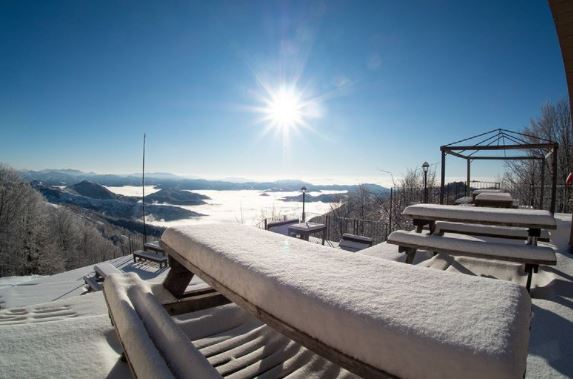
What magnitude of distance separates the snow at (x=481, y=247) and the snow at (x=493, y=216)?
368mm

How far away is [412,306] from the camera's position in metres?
0.88

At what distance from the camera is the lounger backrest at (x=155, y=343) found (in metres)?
1.08

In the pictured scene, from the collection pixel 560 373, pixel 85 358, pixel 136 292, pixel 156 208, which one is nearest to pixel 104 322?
pixel 85 358

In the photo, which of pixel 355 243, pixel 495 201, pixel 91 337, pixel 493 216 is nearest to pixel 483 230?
pixel 493 216

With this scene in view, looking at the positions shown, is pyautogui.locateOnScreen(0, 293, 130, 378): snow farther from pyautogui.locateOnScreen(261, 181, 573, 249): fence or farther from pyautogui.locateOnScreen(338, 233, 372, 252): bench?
pyautogui.locateOnScreen(261, 181, 573, 249): fence

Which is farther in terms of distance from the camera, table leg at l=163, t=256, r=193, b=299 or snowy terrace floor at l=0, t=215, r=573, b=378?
table leg at l=163, t=256, r=193, b=299

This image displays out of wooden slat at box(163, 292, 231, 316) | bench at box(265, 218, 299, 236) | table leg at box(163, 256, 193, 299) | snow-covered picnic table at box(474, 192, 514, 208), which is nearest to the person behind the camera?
wooden slat at box(163, 292, 231, 316)

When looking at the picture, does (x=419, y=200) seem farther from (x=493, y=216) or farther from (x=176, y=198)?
(x=176, y=198)

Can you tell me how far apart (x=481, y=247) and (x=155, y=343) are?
3.69 m

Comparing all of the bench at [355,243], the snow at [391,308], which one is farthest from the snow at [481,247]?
the bench at [355,243]

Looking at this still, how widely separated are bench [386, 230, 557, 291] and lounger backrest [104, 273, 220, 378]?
3.53 metres

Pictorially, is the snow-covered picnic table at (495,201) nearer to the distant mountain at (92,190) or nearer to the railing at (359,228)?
the railing at (359,228)

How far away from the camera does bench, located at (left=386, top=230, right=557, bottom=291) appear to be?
312 cm

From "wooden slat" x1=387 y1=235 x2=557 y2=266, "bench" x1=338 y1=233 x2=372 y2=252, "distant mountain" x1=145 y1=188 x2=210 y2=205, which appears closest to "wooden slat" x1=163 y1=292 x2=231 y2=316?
"wooden slat" x1=387 y1=235 x2=557 y2=266
